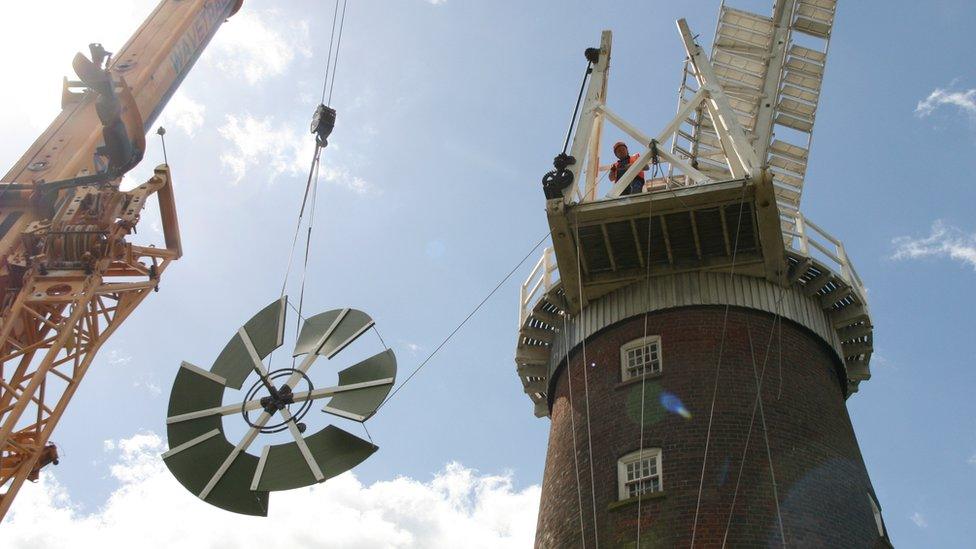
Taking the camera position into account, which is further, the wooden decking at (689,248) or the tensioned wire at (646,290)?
the wooden decking at (689,248)

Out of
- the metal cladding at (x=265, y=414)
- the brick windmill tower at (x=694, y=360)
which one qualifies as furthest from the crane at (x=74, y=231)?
the brick windmill tower at (x=694, y=360)

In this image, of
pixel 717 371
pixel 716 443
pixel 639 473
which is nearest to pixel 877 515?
pixel 716 443

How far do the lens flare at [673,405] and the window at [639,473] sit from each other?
40.4 inches

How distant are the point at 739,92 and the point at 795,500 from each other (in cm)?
1679

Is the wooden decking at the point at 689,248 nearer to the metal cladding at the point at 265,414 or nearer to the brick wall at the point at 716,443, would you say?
the brick wall at the point at 716,443

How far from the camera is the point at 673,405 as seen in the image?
74.8 ft

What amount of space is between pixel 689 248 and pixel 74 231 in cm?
1587

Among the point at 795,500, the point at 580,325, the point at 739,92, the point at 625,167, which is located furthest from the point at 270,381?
the point at 739,92

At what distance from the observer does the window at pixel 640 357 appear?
2412 centimetres

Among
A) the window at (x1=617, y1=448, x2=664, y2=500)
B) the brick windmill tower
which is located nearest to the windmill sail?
the brick windmill tower

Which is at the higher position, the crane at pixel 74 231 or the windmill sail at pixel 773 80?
the windmill sail at pixel 773 80

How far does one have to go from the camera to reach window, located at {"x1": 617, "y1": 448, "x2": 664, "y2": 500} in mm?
21703

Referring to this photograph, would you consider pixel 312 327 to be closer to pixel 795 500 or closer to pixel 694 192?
pixel 694 192

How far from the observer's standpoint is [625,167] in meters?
28.8
